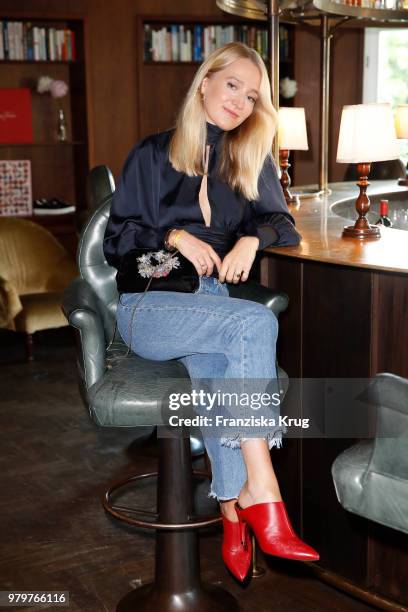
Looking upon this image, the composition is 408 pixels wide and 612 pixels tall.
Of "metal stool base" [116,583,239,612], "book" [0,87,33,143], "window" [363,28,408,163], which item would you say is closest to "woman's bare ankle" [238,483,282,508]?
"metal stool base" [116,583,239,612]

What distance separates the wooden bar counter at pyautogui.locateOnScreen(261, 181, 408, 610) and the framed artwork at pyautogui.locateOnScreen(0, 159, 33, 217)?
3985 millimetres

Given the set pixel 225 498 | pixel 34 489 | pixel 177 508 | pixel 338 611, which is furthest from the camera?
pixel 34 489

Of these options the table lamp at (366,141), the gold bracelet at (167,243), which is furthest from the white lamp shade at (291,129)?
the gold bracelet at (167,243)

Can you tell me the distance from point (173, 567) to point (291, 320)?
88cm

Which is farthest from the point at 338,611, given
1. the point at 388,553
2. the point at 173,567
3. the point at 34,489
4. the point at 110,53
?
the point at 110,53

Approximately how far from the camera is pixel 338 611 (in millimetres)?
2582

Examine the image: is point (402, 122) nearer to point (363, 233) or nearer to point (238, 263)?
point (363, 233)

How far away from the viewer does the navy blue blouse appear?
8.11 feet

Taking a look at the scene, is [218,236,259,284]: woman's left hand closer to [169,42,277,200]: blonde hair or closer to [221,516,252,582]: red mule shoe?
[169,42,277,200]: blonde hair

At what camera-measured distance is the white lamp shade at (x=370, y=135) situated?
2.78 m

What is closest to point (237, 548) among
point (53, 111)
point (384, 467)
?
point (384, 467)

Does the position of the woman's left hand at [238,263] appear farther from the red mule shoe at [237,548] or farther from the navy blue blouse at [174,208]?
the red mule shoe at [237,548]

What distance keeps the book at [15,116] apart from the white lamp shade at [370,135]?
13.6 feet

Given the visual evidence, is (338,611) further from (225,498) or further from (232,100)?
(232,100)
